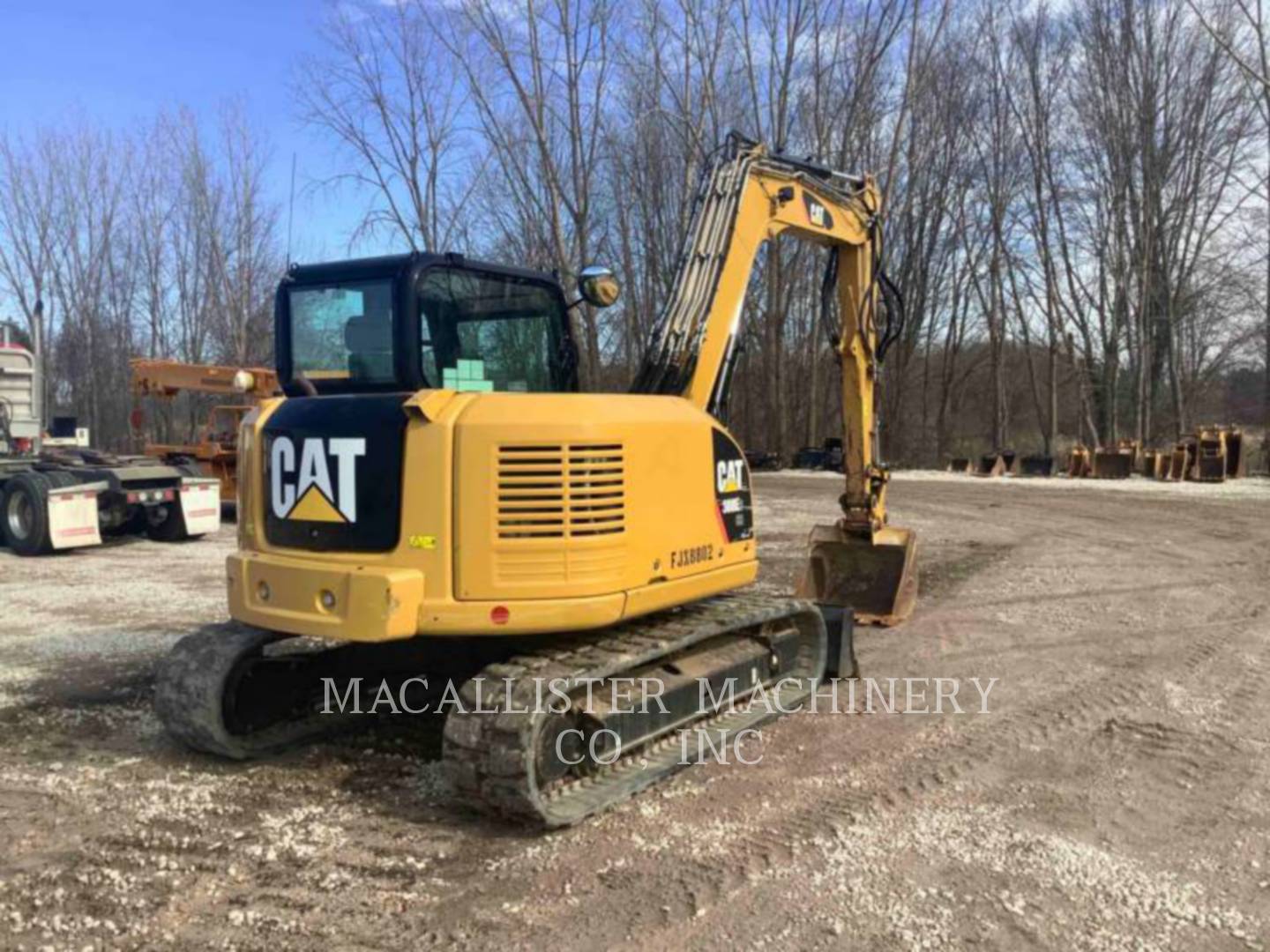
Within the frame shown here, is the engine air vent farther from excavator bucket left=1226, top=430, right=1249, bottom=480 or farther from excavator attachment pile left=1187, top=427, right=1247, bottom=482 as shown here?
excavator bucket left=1226, top=430, right=1249, bottom=480

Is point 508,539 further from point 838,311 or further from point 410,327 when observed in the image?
point 838,311

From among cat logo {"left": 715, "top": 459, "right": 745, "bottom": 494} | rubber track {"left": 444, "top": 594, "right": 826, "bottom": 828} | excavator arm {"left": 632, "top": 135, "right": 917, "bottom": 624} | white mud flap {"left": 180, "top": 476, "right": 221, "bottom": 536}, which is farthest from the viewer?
white mud flap {"left": 180, "top": 476, "right": 221, "bottom": 536}

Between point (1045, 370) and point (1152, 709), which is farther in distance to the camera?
point (1045, 370)

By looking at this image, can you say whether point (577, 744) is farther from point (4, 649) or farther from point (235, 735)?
point (4, 649)

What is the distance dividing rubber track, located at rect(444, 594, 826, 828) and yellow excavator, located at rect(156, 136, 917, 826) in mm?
13

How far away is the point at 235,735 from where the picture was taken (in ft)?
16.2

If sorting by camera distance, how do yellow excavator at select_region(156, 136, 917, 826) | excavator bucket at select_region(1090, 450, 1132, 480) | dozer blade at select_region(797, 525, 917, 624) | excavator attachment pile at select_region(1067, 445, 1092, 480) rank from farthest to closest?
excavator attachment pile at select_region(1067, 445, 1092, 480) → excavator bucket at select_region(1090, 450, 1132, 480) → dozer blade at select_region(797, 525, 917, 624) → yellow excavator at select_region(156, 136, 917, 826)

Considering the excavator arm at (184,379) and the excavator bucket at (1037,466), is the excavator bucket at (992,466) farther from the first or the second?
the excavator arm at (184,379)

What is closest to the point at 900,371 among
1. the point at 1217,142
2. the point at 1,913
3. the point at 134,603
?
the point at 1217,142

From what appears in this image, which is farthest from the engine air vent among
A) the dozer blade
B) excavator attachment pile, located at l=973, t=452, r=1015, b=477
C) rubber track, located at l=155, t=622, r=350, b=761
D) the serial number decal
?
excavator attachment pile, located at l=973, t=452, r=1015, b=477

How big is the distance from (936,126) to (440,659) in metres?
27.0

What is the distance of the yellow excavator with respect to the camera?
417cm

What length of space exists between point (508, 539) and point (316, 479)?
3.04 feet

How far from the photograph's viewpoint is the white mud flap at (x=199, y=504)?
13258 millimetres
